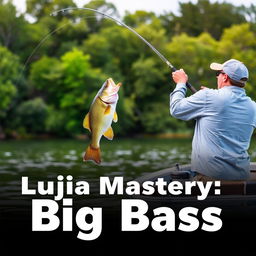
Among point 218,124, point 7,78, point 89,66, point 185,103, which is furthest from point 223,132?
point 89,66

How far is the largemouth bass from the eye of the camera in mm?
6089

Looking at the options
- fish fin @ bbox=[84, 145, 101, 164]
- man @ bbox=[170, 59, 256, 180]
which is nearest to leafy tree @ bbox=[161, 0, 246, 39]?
man @ bbox=[170, 59, 256, 180]

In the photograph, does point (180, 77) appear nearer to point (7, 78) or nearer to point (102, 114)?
point (102, 114)

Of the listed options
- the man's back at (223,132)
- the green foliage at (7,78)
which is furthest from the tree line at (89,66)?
the man's back at (223,132)

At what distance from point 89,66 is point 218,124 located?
41025 mm

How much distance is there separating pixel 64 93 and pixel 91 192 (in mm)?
35706

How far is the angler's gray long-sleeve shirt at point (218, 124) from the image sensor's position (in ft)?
21.0

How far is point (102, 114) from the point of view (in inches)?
242

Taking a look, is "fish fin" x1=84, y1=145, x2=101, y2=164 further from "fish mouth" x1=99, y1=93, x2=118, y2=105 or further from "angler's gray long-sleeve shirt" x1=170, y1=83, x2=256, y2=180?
"angler's gray long-sleeve shirt" x1=170, y1=83, x2=256, y2=180

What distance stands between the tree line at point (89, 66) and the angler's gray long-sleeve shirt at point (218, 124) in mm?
36125

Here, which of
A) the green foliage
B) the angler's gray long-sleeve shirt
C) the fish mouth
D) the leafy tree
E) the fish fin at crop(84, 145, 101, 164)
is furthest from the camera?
the leafy tree

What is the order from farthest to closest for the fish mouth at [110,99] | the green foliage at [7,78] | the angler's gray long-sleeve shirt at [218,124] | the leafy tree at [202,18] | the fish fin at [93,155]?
1. the leafy tree at [202,18]
2. the green foliage at [7,78]
3. the angler's gray long-sleeve shirt at [218,124]
4. the fish fin at [93,155]
5. the fish mouth at [110,99]

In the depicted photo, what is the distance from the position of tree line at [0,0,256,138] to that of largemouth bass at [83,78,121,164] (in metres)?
36.3

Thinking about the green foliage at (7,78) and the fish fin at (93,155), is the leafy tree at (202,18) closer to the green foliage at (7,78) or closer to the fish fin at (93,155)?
the green foliage at (7,78)
